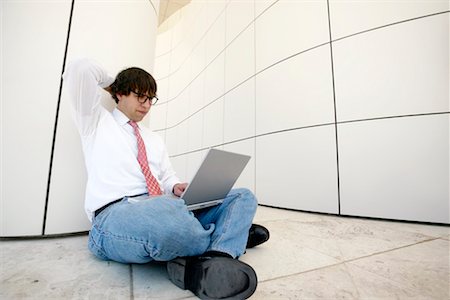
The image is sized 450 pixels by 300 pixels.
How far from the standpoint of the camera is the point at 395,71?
1628 mm

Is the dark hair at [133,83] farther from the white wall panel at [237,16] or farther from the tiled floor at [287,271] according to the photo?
the white wall panel at [237,16]

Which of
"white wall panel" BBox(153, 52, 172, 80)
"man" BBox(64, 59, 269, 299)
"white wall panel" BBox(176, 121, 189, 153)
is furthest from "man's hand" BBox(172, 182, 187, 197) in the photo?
"white wall panel" BBox(153, 52, 172, 80)

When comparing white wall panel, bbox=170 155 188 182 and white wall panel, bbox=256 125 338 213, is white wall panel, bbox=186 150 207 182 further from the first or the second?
white wall panel, bbox=256 125 338 213

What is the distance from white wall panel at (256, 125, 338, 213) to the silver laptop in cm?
123

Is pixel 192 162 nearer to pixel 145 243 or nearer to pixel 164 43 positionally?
pixel 164 43

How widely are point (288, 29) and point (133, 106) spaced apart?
1.92 m

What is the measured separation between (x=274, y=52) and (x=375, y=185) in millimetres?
1579

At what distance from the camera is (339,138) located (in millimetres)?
1812

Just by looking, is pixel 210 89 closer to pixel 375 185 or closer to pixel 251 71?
pixel 251 71

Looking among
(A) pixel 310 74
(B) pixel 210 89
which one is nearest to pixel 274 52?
(A) pixel 310 74

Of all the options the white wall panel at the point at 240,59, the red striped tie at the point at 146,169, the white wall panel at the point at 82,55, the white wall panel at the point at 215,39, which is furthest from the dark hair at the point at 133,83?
the white wall panel at the point at 215,39

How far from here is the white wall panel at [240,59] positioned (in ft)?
8.61

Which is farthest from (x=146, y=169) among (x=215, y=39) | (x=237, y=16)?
(x=215, y=39)

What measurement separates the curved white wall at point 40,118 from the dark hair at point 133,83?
288 mm
